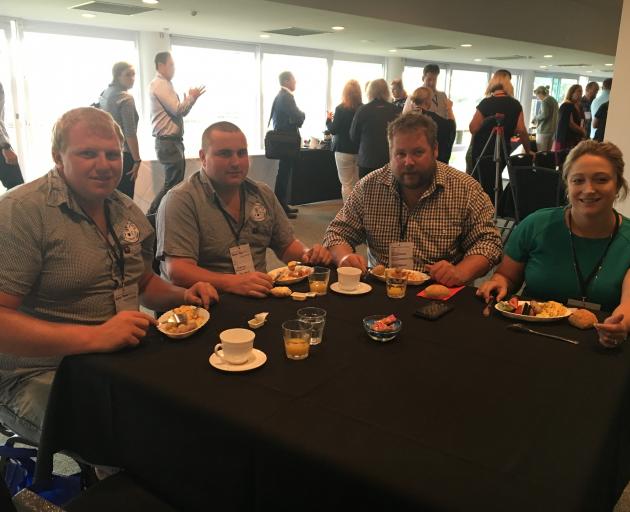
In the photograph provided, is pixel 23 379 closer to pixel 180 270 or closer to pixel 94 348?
pixel 94 348

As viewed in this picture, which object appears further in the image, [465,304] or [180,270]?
[180,270]

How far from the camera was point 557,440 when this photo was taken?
1.00 meters

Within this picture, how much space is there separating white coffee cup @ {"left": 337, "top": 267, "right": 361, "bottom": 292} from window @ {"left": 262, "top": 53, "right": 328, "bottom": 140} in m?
8.16

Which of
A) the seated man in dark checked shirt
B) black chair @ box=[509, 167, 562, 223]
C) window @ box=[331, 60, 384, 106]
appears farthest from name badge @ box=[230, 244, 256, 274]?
window @ box=[331, 60, 384, 106]

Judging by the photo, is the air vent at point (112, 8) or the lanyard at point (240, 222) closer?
the lanyard at point (240, 222)

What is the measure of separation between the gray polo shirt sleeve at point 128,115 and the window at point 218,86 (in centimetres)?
328

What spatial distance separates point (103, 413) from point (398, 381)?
648 mm

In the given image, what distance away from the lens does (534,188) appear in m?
4.25

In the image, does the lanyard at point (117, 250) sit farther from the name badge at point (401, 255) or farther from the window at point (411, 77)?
the window at point (411, 77)

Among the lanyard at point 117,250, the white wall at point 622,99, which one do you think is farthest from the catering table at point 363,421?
the white wall at point 622,99

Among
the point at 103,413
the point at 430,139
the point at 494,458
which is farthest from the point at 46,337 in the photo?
the point at 430,139

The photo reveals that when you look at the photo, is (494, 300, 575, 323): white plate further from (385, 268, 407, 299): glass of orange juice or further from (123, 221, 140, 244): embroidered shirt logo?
(123, 221, 140, 244): embroidered shirt logo

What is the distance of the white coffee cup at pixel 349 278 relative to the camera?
1785mm

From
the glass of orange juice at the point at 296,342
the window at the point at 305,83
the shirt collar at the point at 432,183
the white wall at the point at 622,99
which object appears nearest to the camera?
the glass of orange juice at the point at 296,342
